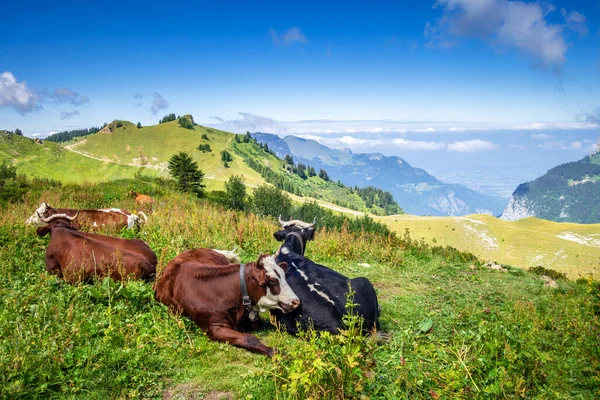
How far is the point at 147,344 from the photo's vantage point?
5027 millimetres

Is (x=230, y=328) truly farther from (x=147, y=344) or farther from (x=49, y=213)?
(x=49, y=213)

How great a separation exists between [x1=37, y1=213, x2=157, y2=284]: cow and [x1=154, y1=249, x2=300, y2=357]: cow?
1.69 metres

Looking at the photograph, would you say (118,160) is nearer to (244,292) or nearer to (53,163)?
(53,163)

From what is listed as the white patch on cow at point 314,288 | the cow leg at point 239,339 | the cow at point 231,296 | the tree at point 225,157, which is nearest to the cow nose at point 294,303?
the cow at point 231,296

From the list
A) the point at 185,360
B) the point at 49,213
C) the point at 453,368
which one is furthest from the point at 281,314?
the point at 49,213

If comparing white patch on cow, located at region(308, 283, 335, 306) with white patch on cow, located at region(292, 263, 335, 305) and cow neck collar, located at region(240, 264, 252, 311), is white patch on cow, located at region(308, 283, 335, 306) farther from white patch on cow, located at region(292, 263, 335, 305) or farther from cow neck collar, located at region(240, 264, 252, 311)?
cow neck collar, located at region(240, 264, 252, 311)

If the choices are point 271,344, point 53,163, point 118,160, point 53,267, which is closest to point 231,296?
point 271,344

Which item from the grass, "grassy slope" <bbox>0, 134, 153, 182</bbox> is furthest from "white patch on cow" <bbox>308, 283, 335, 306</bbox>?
"grassy slope" <bbox>0, 134, 153, 182</bbox>

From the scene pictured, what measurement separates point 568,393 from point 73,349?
6109 millimetres

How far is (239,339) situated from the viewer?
5441 mm

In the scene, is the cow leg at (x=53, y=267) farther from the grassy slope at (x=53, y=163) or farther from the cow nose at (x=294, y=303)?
the grassy slope at (x=53, y=163)

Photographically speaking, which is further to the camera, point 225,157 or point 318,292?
point 225,157

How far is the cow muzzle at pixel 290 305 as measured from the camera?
Answer: 564cm

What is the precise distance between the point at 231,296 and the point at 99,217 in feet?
26.7
